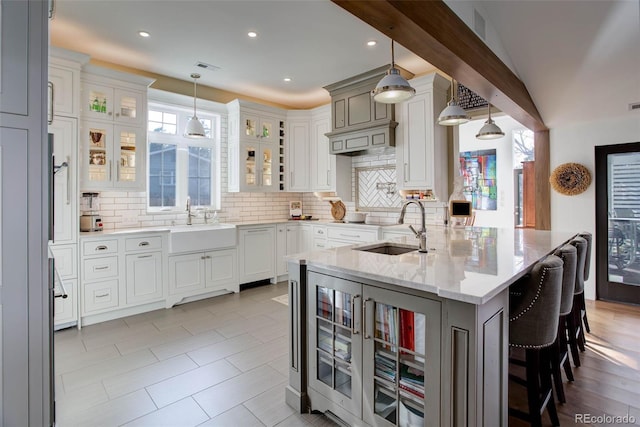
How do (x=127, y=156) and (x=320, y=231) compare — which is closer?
(x=127, y=156)

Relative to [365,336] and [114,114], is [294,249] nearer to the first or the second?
[114,114]

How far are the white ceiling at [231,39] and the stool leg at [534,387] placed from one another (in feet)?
9.70

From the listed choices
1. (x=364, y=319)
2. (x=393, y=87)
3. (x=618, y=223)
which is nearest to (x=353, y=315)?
(x=364, y=319)

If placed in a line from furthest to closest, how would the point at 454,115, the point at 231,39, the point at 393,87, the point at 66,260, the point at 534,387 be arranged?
the point at 231,39, the point at 66,260, the point at 454,115, the point at 393,87, the point at 534,387

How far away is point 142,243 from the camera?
382cm

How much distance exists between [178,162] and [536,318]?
179 inches

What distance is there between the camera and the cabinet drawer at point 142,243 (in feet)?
12.2

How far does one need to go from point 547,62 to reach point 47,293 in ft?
12.9

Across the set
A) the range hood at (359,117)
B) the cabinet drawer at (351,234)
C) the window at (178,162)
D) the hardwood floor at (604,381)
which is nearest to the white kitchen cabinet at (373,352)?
the hardwood floor at (604,381)

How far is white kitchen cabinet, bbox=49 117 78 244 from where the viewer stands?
10.7 ft

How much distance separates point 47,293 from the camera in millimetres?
1204

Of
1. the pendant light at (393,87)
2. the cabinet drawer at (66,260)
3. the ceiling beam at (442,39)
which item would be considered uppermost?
the ceiling beam at (442,39)

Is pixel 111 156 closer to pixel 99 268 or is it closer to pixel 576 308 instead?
pixel 99 268

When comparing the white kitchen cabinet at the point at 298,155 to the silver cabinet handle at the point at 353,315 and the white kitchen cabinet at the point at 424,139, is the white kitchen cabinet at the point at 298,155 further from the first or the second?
the silver cabinet handle at the point at 353,315
